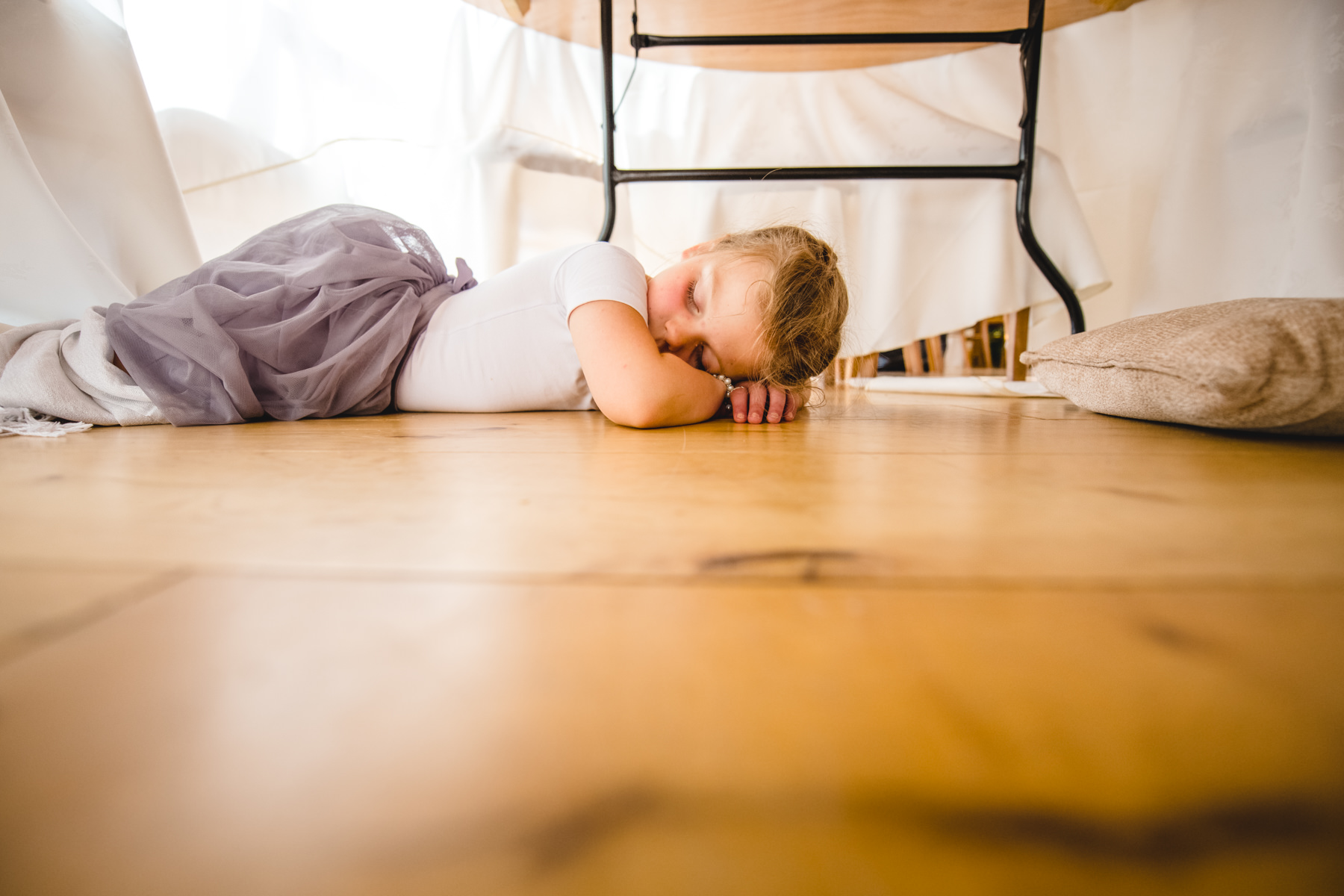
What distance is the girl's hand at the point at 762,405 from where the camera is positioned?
619 mm

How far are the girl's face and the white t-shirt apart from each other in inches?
1.8

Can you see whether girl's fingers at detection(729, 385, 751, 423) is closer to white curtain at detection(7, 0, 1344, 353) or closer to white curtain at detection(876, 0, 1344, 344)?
white curtain at detection(7, 0, 1344, 353)

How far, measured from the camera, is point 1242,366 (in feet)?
1.27

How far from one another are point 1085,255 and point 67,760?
1298 millimetres

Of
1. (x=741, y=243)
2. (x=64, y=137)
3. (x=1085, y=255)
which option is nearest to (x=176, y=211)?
(x=64, y=137)

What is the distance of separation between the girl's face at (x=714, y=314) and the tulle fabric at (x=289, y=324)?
1.16 feet

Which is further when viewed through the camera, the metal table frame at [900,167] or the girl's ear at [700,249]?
the metal table frame at [900,167]

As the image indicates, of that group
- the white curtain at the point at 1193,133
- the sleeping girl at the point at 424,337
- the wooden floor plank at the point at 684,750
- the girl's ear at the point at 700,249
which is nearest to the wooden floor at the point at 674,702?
the wooden floor plank at the point at 684,750

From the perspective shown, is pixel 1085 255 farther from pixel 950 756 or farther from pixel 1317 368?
pixel 950 756

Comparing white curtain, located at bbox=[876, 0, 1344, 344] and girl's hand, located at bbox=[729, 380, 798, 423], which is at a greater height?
white curtain, located at bbox=[876, 0, 1344, 344]

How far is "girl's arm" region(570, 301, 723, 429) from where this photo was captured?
55 cm

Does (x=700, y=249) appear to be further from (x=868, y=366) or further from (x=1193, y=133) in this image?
(x=1193, y=133)

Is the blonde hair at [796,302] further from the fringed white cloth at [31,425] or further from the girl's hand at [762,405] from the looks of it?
the fringed white cloth at [31,425]

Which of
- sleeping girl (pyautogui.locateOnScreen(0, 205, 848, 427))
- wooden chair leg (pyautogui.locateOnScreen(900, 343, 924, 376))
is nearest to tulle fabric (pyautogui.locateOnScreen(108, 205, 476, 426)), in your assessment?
sleeping girl (pyautogui.locateOnScreen(0, 205, 848, 427))
